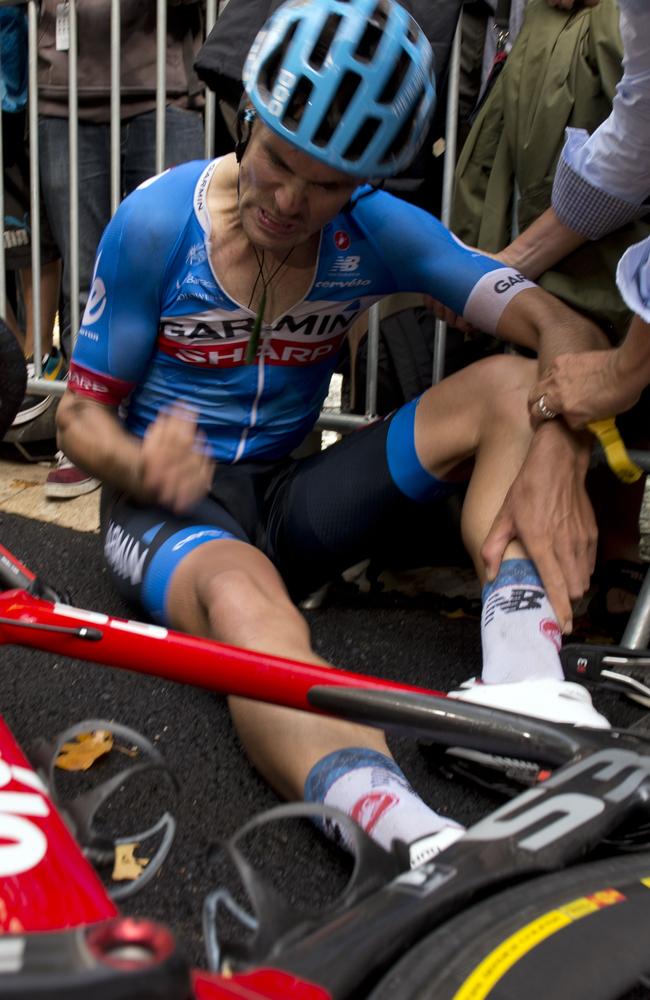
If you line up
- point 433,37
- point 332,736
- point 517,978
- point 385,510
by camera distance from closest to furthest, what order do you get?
point 517,978, point 332,736, point 385,510, point 433,37

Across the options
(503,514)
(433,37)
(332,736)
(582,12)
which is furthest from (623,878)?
(433,37)

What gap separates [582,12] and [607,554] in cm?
129

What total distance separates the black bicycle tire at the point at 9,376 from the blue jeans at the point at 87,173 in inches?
73.5

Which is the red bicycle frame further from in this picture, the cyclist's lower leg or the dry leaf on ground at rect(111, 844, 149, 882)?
the dry leaf on ground at rect(111, 844, 149, 882)

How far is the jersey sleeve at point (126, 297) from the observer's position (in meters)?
2.02

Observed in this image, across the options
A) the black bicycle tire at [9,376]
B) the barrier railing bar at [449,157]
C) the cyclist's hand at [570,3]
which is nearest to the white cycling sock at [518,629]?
the black bicycle tire at [9,376]

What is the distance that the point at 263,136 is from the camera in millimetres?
1810

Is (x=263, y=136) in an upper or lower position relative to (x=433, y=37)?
lower

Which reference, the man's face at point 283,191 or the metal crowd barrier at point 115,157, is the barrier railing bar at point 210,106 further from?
the man's face at point 283,191

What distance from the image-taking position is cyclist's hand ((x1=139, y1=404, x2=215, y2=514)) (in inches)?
67.4

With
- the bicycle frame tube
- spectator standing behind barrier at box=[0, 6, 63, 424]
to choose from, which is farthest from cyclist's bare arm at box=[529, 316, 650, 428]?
spectator standing behind barrier at box=[0, 6, 63, 424]

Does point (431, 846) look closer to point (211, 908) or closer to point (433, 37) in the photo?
point (211, 908)

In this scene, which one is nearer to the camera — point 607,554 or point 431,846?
point 431,846

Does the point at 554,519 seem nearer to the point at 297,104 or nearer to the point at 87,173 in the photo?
the point at 297,104
